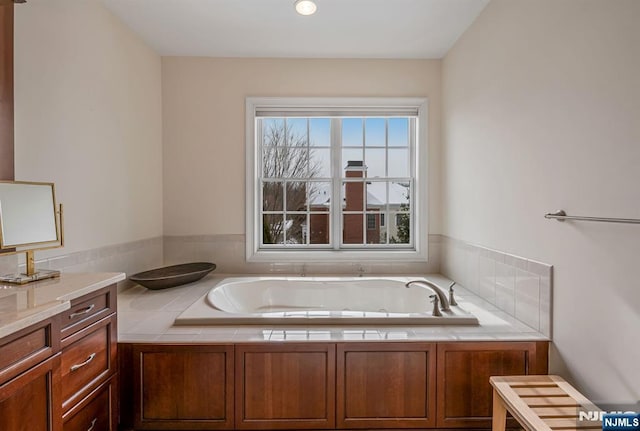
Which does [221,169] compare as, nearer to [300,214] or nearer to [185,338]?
[300,214]

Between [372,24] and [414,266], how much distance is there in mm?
2042

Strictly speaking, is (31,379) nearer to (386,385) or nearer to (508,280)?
(386,385)

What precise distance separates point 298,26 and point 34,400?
8.49 ft

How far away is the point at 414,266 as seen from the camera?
3164mm

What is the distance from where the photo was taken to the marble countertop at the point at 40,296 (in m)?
1.10

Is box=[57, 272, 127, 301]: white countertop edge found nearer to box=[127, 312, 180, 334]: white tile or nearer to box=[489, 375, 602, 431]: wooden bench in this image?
box=[127, 312, 180, 334]: white tile

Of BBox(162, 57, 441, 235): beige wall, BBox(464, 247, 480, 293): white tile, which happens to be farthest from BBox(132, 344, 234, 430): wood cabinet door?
BBox(464, 247, 480, 293): white tile

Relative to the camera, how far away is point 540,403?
1.37 m

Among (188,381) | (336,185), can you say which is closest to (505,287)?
(336,185)

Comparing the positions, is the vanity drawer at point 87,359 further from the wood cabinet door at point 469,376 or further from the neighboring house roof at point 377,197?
the neighboring house roof at point 377,197

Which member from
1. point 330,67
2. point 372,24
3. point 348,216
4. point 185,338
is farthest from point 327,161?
point 185,338

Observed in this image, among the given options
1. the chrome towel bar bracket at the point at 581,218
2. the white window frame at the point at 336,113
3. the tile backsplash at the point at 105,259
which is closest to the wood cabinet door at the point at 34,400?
the tile backsplash at the point at 105,259

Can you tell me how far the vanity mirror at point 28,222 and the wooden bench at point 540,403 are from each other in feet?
6.85

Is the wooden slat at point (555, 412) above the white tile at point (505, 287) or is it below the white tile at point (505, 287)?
below
